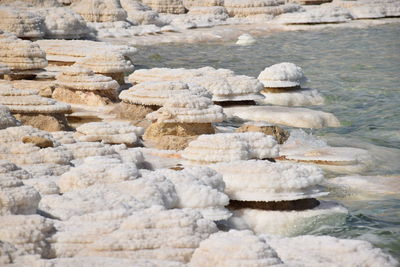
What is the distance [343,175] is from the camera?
20.3ft

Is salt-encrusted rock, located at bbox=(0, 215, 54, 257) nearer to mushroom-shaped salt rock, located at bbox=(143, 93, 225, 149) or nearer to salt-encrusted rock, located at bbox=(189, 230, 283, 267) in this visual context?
salt-encrusted rock, located at bbox=(189, 230, 283, 267)

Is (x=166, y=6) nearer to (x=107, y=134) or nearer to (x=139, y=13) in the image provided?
(x=139, y=13)

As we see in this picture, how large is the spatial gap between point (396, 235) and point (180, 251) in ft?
5.31

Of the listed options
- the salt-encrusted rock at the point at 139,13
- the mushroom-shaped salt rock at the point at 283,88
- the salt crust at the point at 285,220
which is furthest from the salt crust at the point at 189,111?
the salt-encrusted rock at the point at 139,13

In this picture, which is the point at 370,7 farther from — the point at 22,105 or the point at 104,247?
the point at 104,247

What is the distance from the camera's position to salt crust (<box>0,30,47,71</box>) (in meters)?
9.73

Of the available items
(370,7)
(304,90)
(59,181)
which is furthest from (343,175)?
(370,7)

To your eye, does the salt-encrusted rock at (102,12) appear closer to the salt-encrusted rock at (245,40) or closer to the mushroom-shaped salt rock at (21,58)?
the salt-encrusted rock at (245,40)

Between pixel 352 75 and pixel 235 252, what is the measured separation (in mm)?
8900

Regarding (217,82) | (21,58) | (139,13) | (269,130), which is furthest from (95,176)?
(139,13)

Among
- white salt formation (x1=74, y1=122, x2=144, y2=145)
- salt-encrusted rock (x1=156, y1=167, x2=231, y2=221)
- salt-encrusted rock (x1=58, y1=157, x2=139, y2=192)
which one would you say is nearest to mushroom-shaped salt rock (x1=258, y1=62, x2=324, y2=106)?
white salt formation (x1=74, y1=122, x2=144, y2=145)

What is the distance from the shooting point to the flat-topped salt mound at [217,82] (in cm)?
877

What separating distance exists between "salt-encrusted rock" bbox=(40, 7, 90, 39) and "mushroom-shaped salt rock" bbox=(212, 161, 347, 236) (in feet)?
30.3

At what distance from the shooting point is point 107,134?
6492 millimetres
